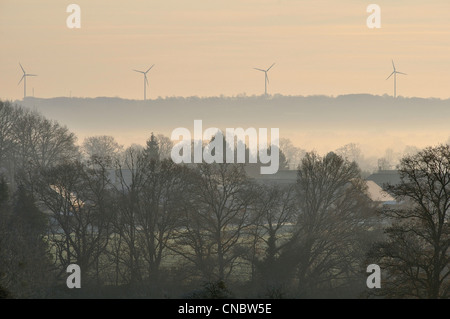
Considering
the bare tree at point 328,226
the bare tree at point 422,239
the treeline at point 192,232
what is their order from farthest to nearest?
1. the bare tree at point 328,226
2. the treeline at point 192,232
3. the bare tree at point 422,239

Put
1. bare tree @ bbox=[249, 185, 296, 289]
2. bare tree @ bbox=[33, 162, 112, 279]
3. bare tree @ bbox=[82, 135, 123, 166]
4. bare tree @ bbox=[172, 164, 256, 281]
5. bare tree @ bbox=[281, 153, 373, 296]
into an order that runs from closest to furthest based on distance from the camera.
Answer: bare tree @ bbox=[249, 185, 296, 289]
bare tree @ bbox=[281, 153, 373, 296]
bare tree @ bbox=[172, 164, 256, 281]
bare tree @ bbox=[33, 162, 112, 279]
bare tree @ bbox=[82, 135, 123, 166]

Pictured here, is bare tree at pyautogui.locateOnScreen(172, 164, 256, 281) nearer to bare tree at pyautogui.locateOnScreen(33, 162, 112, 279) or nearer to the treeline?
the treeline

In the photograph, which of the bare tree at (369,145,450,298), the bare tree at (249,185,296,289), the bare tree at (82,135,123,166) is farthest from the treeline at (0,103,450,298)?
the bare tree at (82,135,123,166)

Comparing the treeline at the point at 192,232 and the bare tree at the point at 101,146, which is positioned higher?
the bare tree at the point at 101,146

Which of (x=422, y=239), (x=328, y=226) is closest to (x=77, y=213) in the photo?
(x=328, y=226)

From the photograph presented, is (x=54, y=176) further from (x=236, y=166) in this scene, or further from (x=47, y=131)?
(x=47, y=131)

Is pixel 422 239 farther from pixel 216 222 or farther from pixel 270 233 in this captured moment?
pixel 216 222

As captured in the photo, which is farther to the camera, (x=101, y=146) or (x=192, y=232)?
(x=101, y=146)

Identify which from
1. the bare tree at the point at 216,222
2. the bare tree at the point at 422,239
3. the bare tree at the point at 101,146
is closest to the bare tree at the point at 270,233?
the bare tree at the point at 216,222

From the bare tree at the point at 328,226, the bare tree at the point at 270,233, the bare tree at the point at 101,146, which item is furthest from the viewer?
the bare tree at the point at 101,146

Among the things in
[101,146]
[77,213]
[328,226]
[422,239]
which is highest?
[101,146]

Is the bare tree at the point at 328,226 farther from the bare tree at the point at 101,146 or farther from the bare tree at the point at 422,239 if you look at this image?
the bare tree at the point at 101,146

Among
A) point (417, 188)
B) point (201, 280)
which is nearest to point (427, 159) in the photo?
point (417, 188)
